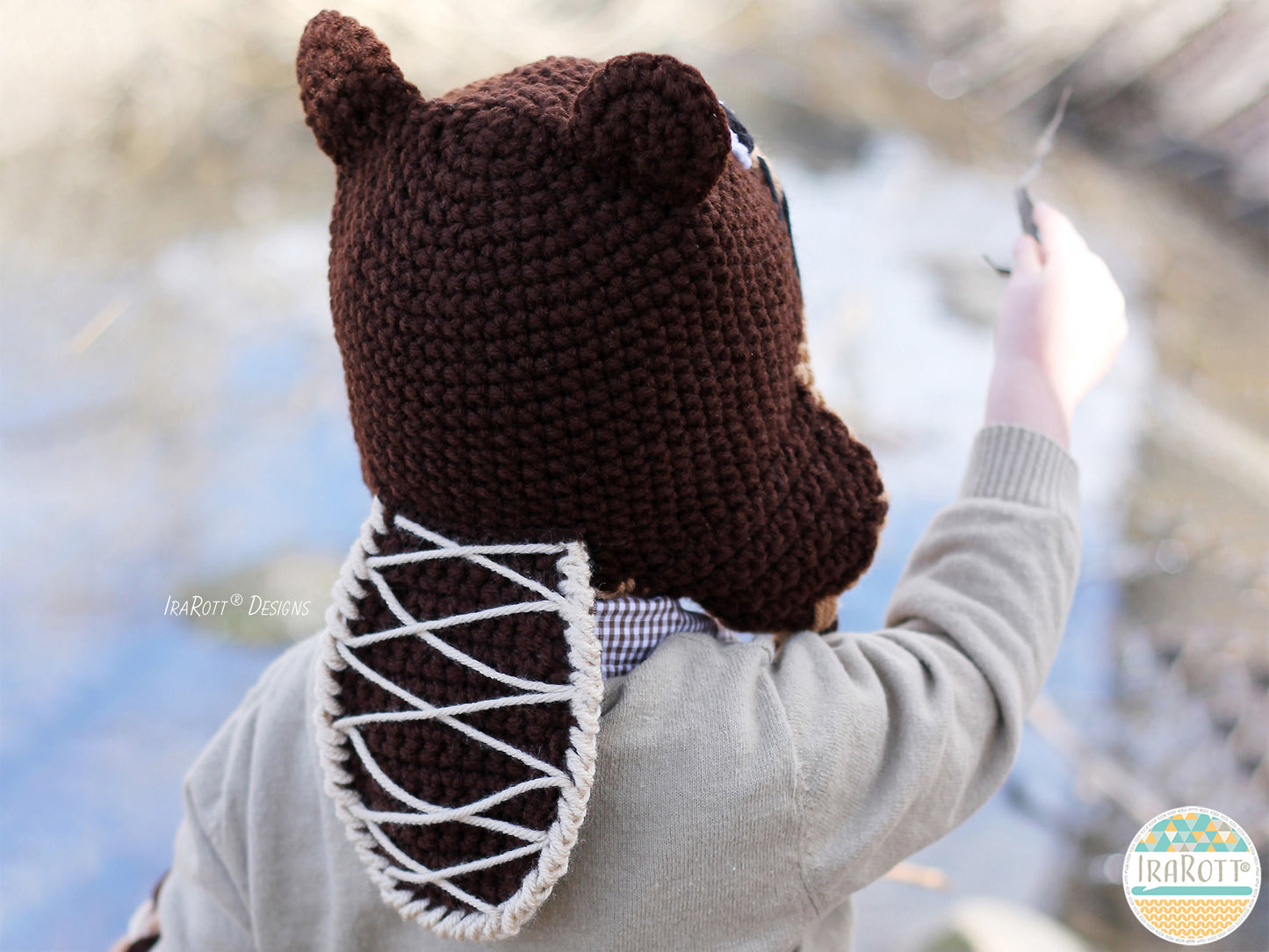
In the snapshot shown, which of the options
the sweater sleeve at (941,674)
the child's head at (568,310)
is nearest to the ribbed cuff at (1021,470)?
the sweater sleeve at (941,674)

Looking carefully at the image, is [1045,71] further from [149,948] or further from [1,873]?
[1,873]

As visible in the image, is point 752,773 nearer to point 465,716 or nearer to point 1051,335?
point 465,716

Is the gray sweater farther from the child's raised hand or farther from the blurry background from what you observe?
the blurry background

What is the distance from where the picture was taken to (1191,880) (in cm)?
76

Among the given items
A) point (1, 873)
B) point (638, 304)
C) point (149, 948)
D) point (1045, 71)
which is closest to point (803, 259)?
point (1045, 71)

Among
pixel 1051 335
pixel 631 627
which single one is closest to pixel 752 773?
pixel 631 627

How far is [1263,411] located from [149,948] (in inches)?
48.3

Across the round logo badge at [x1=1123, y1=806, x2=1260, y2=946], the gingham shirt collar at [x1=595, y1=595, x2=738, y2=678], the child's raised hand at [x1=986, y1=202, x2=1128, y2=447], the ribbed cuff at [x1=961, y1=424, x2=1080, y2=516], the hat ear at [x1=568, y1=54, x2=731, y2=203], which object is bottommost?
the round logo badge at [x1=1123, y1=806, x2=1260, y2=946]

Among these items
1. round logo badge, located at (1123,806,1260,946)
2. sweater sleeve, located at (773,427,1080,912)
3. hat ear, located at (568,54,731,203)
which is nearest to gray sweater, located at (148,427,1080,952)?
sweater sleeve, located at (773,427,1080,912)

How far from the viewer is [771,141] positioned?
3.50ft

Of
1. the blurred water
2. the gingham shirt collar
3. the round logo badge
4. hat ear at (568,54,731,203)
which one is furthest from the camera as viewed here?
the blurred water

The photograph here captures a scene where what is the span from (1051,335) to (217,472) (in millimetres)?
909

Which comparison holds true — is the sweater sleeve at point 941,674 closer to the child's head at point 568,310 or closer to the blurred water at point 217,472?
the child's head at point 568,310

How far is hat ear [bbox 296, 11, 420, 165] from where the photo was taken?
1.33 feet
